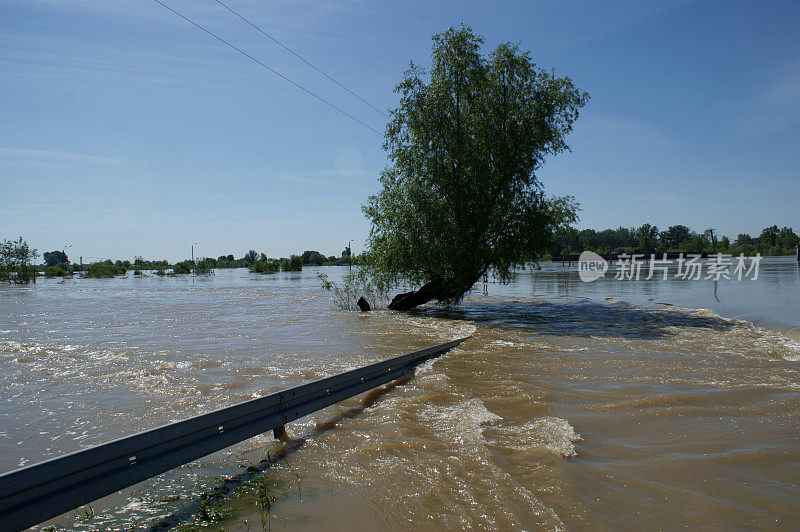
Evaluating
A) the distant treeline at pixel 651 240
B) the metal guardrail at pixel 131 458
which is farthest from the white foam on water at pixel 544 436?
the distant treeline at pixel 651 240

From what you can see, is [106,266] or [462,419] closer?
[462,419]

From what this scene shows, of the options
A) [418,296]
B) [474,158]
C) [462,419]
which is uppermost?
[474,158]

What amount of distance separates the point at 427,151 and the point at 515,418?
16.4 metres

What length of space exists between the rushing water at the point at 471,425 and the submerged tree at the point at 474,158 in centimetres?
786

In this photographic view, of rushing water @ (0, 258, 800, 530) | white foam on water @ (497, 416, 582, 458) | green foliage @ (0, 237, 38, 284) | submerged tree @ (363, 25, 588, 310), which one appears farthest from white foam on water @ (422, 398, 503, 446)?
green foliage @ (0, 237, 38, 284)

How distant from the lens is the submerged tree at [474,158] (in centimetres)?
1984

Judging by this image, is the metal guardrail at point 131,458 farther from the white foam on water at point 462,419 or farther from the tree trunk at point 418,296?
the tree trunk at point 418,296

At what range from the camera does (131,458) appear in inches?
135

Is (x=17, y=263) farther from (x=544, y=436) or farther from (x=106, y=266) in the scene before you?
(x=544, y=436)

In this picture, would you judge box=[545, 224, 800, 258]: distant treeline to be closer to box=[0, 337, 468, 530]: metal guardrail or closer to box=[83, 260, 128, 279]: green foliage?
box=[83, 260, 128, 279]: green foliage

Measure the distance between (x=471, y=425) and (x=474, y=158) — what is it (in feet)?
52.2

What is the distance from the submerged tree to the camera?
19.8 meters

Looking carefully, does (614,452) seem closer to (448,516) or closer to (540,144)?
(448,516)

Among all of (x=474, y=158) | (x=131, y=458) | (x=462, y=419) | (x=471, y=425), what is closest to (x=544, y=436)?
(x=471, y=425)
